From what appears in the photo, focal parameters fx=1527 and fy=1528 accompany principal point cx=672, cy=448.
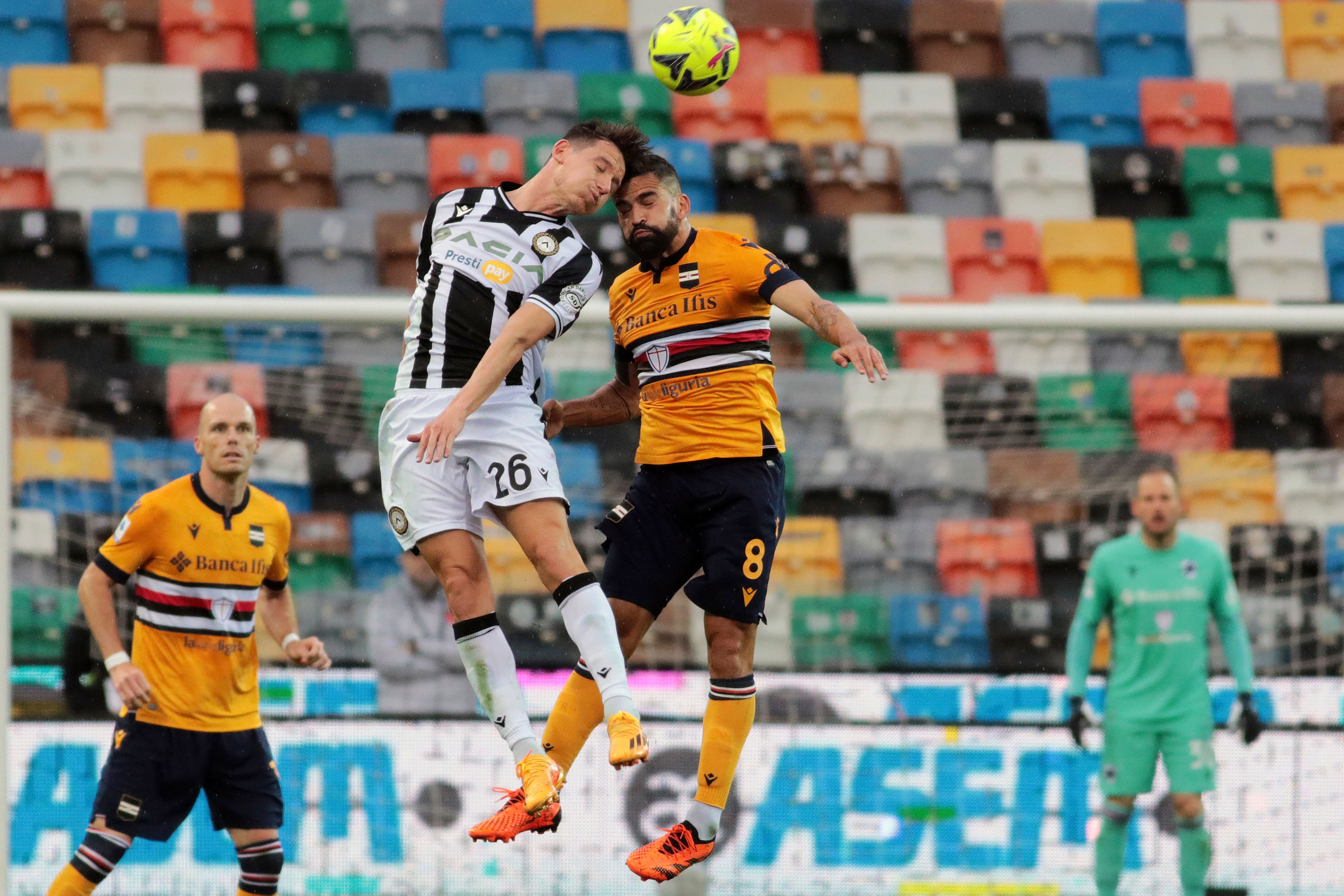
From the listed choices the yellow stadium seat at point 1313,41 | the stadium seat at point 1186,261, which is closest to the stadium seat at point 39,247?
the stadium seat at point 1186,261

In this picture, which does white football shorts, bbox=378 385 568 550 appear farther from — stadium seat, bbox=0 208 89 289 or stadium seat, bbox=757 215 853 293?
stadium seat, bbox=0 208 89 289

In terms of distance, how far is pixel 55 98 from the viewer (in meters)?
11.5

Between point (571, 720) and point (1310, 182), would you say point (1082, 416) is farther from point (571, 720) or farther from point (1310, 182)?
point (1310, 182)

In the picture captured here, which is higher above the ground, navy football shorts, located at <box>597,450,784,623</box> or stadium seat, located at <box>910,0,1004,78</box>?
stadium seat, located at <box>910,0,1004,78</box>

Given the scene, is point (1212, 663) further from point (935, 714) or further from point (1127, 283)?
point (1127, 283)

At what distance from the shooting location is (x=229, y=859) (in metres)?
7.77

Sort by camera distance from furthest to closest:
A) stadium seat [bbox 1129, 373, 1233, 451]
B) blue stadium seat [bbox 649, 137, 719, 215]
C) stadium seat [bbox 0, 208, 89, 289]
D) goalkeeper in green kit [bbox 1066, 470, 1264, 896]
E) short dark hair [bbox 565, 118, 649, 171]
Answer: blue stadium seat [bbox 649, 137, 719, 215], stadium seat [bbox 0, 208, 89, 289], stadium seat [bbox 1129, 373, 1233, 451], goalkeeper in green kit [bbox 1066, 470, 1264, 896], short dark hair [bbox 565, 118, 649, 171]

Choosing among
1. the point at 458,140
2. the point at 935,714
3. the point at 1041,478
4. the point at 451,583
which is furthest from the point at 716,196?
the point at 451,583

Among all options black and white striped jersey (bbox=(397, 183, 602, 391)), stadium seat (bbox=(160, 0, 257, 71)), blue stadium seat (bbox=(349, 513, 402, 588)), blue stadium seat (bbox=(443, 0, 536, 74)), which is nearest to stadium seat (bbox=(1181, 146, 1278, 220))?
blue stadium seat (bbox=(443, 0, 536, 74))

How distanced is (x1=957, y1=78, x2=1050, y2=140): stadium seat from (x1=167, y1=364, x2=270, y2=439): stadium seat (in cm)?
670

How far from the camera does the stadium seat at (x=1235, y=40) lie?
43.2 feet

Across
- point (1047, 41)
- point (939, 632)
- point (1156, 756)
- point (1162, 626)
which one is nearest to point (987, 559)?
point (939, 632)

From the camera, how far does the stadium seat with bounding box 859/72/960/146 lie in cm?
1234

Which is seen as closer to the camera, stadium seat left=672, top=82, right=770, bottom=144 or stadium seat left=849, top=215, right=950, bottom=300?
stadium seat left=849, top=215, right=950, bottom=300
